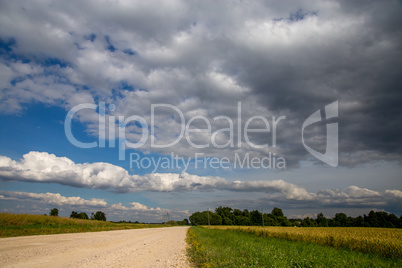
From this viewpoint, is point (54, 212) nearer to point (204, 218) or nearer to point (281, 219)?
point (204, 218)

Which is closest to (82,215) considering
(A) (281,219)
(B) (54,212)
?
(B) (54,212)

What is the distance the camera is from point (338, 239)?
1759cm

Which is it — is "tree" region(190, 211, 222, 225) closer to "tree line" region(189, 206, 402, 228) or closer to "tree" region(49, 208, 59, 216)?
"tree line" region(189, 206, 402, 228)

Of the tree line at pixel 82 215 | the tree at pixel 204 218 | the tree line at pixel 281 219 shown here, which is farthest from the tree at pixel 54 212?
the tree at pixel 204 218

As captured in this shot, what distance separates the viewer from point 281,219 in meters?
118

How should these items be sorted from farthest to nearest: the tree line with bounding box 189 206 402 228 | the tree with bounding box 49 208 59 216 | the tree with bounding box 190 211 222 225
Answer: the tree with bounding box 190 211 222 225
the tree with bounding box 49 208 59 216
the tree line with bounding box 189 206 402 228

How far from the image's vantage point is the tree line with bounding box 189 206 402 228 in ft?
223

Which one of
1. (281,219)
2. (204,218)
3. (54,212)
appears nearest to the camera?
(54,212)

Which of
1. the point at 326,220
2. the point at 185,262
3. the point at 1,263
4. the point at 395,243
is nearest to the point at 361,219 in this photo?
the point at 326,220

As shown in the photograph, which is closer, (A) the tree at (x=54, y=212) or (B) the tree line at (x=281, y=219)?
(B) the tree line at (x=281, y=219)

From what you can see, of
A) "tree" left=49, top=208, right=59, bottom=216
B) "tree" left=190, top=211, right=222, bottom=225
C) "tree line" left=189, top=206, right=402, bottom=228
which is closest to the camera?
"tree line" left=189, top=206, right=402, bottom=228

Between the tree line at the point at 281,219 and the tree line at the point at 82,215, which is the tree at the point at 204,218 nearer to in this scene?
the tree line at the point at 281,219

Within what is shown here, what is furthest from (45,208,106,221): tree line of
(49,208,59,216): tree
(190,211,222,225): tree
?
(190,211,222,225): tree

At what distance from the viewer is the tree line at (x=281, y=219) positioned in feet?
223
